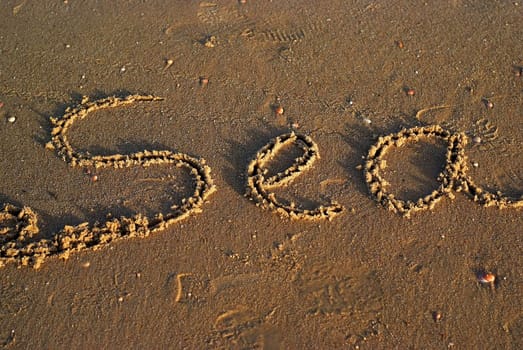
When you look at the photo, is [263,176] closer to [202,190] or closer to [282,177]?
[282,177]

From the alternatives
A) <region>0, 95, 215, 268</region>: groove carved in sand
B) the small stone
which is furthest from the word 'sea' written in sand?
the small stone

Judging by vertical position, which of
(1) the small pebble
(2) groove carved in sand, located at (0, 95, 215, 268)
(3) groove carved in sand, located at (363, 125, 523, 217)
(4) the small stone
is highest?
(2) groove carved in sand, located at (0, 95, 215, 268)

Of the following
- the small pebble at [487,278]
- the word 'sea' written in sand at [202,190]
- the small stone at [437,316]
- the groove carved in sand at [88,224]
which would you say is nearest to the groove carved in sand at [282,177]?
the word 'sea' written in sand at [202,190]

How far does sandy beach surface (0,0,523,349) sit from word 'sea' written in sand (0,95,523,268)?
0.06ft

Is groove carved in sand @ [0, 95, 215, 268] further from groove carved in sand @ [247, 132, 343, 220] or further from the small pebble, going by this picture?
the small pebble

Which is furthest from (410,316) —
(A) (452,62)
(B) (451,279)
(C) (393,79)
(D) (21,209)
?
(D) (21,209)

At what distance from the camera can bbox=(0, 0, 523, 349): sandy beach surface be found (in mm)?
3779

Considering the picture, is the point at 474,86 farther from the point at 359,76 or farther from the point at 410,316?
the point at 410,316

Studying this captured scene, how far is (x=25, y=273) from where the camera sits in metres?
3.96

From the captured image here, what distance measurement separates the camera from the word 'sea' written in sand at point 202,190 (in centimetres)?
408

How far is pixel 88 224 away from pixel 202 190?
964 mm

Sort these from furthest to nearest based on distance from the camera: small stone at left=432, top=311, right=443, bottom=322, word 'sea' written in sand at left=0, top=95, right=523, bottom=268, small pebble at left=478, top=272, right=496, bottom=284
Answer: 1. word 'sea' written in sand at left=0, top=95, right=523, bottom=268
2. small pebble at left=478, top=272, right=496, bottom=284
3. small stone at left=432, top=311, right=443, bottom=322

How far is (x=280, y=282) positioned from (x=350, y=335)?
2.09 feet

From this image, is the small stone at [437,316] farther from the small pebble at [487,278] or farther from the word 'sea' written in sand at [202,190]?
the word 'sea' written in sand at [202,190]
